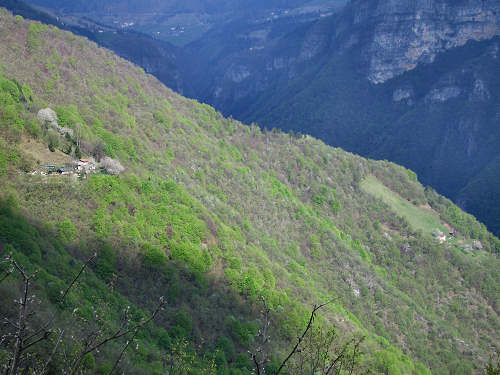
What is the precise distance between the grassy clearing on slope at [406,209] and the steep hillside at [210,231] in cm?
69

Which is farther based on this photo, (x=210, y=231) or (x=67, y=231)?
(x=210, y=231)

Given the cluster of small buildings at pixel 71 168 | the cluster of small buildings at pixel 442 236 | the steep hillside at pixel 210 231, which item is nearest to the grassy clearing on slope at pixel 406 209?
the steep hillside at pixel 210 231

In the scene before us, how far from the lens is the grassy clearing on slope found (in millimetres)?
136500

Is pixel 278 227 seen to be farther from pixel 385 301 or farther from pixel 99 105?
pixel 99 105

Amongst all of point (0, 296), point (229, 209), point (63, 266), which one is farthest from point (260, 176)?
point (0, 296)

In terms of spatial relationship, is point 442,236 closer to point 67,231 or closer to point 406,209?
point 406,209

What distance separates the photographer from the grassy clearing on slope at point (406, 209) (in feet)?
448

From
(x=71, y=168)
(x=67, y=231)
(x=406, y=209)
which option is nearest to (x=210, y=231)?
(x=71, y=168)

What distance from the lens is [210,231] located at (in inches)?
2472

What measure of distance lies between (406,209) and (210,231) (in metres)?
98.6

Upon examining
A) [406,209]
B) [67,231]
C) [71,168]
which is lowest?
[406,209]

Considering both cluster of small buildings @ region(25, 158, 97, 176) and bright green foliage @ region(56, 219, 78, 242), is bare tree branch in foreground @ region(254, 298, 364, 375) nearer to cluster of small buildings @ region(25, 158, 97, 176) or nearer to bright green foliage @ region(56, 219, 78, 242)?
bright green foliage @ region(56, 219, 78, 242)

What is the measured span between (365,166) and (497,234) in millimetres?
72882

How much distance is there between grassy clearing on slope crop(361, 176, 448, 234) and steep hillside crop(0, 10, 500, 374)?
694mm
